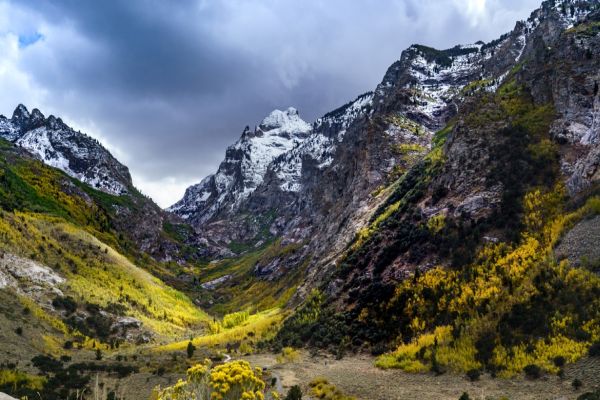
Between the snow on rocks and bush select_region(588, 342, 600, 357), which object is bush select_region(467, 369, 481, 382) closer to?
bush select_region(588, 342, 600, 357)

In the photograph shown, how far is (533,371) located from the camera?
2434cm

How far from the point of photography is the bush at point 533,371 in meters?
24.1

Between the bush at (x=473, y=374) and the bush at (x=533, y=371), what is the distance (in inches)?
109

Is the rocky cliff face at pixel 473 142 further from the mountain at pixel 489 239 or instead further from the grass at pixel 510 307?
the grass at pixel 510 307

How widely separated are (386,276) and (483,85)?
3407 inches

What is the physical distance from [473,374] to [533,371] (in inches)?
139

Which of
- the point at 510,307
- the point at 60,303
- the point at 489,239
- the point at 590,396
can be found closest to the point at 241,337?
the point at 60,303

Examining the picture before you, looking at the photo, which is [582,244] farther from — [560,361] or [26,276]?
[26,276]

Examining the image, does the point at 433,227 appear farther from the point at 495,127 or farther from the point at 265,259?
the point at 265,259

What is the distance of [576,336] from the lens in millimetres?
25266

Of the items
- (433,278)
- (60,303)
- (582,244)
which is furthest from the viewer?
(60,303)

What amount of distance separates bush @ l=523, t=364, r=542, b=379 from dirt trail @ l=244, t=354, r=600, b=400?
43cm

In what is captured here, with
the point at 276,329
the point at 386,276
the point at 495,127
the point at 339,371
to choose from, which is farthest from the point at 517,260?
the point at 276,329

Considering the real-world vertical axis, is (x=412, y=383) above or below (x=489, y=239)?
below
